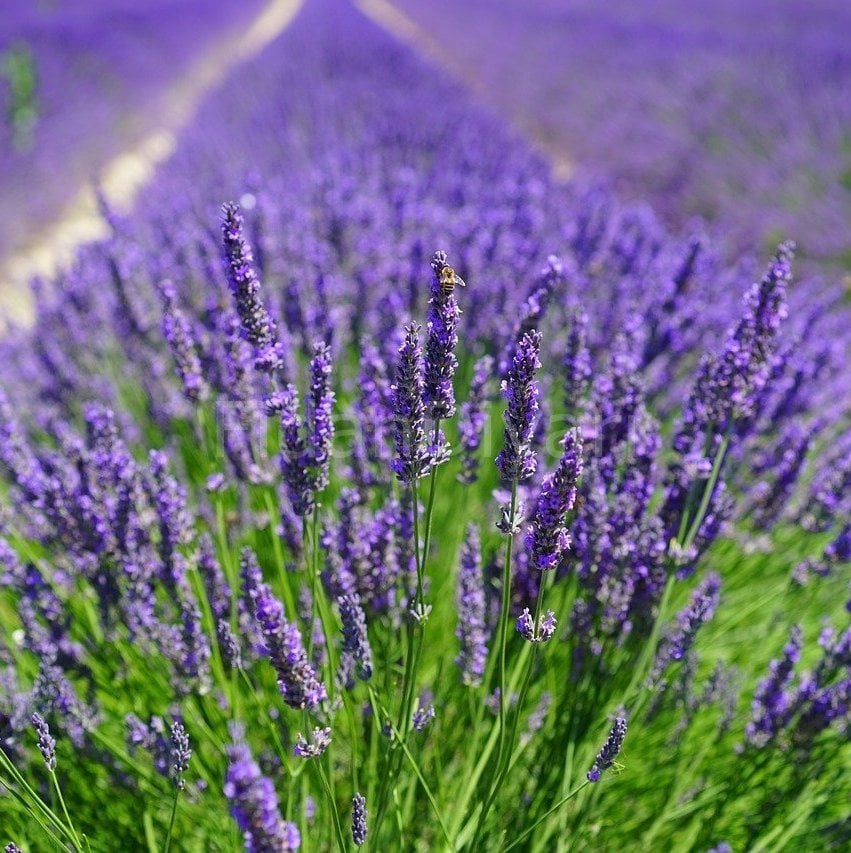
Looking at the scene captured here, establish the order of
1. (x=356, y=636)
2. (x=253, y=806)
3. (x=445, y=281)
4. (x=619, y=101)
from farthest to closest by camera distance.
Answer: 1. (x=619, y=101)
2. (x=356, y=636)
3. (x=445, y=281)
4. (x=253, y=806)

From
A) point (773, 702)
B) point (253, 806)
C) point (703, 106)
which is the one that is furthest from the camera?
point (703, 106)

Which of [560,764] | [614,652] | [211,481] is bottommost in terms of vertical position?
[560,764]

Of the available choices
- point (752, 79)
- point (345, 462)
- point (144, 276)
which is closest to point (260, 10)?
point (752, 79)

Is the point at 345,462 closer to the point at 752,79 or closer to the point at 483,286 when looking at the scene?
the point at 483,286

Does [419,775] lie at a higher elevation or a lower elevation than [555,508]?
lower

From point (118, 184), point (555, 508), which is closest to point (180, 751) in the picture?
point (555, 508)

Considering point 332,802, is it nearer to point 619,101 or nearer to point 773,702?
point 773,702

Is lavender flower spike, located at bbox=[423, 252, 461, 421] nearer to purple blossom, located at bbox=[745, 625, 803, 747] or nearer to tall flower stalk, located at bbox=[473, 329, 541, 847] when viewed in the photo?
tall flower stalk, located at bbox=[473, 329, 541, 847]
